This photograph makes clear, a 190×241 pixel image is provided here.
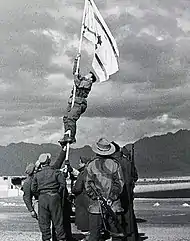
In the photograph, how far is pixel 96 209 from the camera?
11727 millimetres

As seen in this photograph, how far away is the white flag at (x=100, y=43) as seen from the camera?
1628cm

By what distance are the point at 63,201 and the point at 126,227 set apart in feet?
4.25

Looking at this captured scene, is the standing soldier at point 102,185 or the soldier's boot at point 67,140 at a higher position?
the soldier's boot at point 67,140

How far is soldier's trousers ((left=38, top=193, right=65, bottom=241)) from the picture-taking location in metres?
12.8

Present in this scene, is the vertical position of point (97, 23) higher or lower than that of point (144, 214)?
higher

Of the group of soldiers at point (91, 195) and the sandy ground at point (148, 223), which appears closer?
the group of soldiers at point (91, 195)

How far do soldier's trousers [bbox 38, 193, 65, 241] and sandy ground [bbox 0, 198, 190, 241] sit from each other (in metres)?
2.09

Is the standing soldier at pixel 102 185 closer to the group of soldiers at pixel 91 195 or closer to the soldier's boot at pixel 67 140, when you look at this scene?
the group of soldiers at pixel 91 195

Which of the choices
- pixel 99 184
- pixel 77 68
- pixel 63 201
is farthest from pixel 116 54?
pixel 99 184

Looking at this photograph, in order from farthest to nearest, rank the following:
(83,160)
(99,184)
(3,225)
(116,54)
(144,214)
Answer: (144,214), (3,225), (116,54), (83,160), (99,184)

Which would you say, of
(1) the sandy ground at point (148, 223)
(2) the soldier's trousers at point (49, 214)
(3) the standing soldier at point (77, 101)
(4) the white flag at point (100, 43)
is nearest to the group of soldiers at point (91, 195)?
(2) the soldier's trousers at point (49, 214)

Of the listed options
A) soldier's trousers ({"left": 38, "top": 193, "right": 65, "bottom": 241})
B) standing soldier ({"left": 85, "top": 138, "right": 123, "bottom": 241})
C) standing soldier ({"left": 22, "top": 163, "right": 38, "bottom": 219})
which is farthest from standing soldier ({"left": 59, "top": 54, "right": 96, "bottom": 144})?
standing soldier ({"left": 85, "top": 138, "right": 123, "bottom": 241})

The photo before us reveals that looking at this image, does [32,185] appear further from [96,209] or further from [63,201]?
[96,209]

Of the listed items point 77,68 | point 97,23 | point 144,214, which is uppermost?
point 97,23
